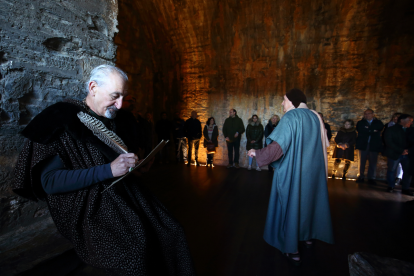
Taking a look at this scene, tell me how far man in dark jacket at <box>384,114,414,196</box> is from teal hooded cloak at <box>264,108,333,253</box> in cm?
382

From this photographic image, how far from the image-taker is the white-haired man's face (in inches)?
49.7

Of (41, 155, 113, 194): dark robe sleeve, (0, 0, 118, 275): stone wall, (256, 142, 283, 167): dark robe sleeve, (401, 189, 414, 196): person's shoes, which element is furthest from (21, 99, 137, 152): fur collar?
(401, 189, 414, 196): person's shoes

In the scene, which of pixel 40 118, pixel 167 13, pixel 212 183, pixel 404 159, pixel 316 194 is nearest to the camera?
pixel 40 118

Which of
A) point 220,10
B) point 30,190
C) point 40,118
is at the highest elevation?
point 220,10

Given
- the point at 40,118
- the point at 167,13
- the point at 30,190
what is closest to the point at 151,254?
the point at 30,190

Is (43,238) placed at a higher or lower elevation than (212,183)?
higher

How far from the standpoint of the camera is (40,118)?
107 cm

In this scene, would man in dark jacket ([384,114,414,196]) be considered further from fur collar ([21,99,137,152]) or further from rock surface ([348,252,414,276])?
fur collar ([21,99,137,152])

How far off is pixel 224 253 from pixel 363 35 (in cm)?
716

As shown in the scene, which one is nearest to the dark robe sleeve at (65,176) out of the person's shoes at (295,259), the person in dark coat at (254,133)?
the person's shoes at (295,259)

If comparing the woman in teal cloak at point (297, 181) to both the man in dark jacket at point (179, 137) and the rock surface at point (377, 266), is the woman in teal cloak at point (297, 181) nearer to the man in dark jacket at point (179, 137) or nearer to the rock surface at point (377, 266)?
the rock surface at point (377, 266)

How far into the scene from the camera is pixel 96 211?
113 cm

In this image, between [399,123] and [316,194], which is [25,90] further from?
[399,123]

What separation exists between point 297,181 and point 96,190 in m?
1.86
